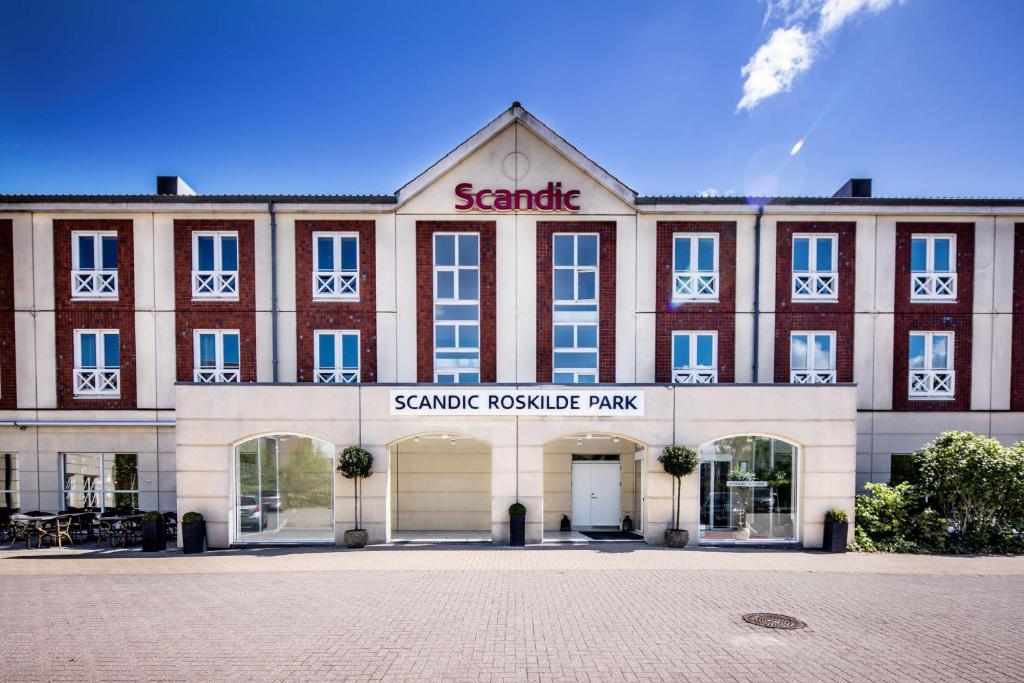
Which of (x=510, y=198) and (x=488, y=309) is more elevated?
(x=510, y=198)

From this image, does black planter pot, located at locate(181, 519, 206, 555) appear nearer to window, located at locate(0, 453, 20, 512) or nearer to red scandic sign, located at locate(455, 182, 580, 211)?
window, located at locate(0, 453, 20, 512)

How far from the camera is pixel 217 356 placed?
55.5ft

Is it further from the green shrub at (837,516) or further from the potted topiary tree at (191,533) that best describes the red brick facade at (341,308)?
the green shrub at (837,516)

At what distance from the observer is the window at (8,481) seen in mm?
17125

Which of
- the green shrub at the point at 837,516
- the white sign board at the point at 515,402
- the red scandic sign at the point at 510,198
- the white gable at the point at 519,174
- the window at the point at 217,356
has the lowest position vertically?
the green shrub at the point at 837,516

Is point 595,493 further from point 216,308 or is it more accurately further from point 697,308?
point 216,308

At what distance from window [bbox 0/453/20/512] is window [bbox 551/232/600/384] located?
18230mm

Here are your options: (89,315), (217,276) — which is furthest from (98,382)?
(217,276)

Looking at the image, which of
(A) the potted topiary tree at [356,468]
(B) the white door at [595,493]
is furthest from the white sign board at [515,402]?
(B) the white door at [595,493]

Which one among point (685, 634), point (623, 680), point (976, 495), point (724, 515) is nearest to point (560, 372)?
point (724, 515)

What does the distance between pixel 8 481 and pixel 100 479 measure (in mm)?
3058

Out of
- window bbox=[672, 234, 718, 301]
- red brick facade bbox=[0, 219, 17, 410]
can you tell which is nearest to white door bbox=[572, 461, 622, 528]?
window bbox=[672, 234, 718, 301]

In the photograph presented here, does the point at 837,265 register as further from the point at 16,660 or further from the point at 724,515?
the point at 16,660

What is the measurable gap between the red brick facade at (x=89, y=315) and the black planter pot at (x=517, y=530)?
1309cm
